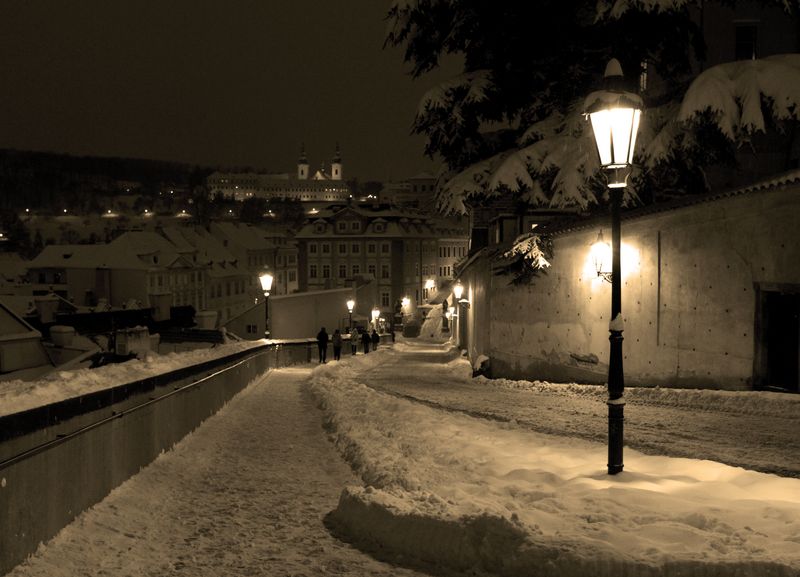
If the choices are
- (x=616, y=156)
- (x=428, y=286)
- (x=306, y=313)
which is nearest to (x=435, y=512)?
(x=616, y=156)

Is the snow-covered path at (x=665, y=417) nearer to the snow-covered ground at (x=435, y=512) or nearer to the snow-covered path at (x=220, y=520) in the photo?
the snow-covered ground at (x=435, y=512)

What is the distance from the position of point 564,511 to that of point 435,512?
96cm

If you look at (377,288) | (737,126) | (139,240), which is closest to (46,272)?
(139,240)

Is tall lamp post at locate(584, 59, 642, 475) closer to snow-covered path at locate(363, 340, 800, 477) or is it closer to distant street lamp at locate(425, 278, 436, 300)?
snow-covered path at locate(363, 340, 800, 477)

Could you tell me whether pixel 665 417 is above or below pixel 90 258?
below

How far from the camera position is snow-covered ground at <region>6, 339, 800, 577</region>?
5.29 meters

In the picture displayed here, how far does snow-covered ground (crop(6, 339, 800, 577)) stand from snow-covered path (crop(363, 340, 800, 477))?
1.32ft

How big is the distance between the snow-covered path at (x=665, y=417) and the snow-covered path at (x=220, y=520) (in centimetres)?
357

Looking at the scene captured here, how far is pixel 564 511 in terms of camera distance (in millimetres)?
6113

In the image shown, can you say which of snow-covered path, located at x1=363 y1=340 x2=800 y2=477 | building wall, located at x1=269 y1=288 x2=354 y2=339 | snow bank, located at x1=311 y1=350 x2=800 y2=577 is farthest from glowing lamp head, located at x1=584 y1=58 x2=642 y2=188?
building wall, located at x1=269 y1=288 x2=354 y2=339

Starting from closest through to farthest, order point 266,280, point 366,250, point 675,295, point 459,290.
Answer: point 675,295
point 266,280
point 459,290
point 366,250

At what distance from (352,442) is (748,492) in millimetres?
4876

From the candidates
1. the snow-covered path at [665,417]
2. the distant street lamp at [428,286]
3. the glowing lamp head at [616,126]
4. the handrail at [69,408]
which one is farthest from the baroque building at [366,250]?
the glowing lamp head at [616,126]

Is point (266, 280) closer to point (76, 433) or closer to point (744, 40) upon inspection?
point (744, 40)
